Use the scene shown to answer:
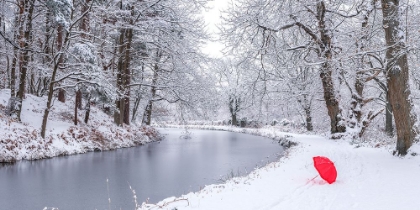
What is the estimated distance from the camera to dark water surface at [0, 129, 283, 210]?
778cm

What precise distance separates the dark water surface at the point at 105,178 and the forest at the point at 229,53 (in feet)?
9.87

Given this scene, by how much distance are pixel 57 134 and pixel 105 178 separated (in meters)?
6.01

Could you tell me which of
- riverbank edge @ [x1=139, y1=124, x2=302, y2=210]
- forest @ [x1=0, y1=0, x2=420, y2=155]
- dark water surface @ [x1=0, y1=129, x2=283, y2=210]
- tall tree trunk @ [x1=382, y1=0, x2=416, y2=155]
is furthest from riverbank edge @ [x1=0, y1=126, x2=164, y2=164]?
tall tree trunk @ [x1=382, y1=0, x2=416, y2=155]

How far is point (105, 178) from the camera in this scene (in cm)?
1045

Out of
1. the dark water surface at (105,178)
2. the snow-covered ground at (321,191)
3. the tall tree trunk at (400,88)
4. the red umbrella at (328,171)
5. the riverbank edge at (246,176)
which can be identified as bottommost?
the dark water surface at (105,178)

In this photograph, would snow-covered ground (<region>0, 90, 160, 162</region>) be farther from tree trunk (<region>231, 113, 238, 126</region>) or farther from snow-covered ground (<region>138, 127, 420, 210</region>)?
tree trunk (<region>231, 113, 238, 126</region>)

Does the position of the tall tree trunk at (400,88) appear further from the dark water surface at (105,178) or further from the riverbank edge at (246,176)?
the dark water surface at (105,178)

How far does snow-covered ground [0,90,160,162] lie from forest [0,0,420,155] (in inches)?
21.8

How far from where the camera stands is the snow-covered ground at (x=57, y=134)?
1284 cm

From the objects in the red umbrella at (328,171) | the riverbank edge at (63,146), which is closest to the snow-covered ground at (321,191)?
the red umbrella at (328,171)

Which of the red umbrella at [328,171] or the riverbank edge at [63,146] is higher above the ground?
the red umbrella at [328,171]

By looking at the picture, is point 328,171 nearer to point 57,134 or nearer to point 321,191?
point 321,191

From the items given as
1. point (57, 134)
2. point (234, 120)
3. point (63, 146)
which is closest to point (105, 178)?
point (63, 146)

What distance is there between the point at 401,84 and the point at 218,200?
6.91 metres
